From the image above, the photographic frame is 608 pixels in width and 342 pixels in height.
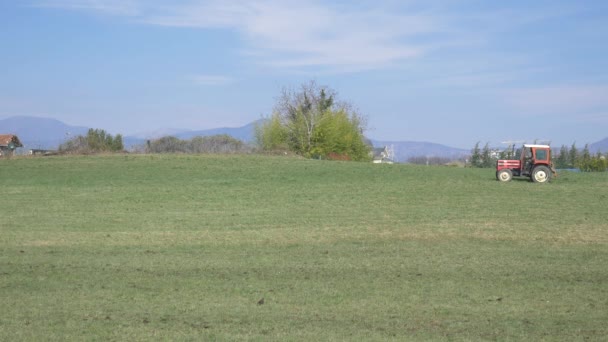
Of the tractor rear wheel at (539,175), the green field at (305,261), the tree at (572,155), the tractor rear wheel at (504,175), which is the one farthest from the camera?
the tree at (572,155)

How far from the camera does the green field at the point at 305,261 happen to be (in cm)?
1016

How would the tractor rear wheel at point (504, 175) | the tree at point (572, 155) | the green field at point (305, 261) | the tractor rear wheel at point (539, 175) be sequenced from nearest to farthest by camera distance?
the green field at point (305, 261)
the tractor rear wheel at point (539, 175)
the tractor rear wheel at point (504, 175)
the tree at point (572, 155)

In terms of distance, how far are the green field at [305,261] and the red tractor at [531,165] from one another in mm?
1757

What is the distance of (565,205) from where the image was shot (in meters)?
25.3

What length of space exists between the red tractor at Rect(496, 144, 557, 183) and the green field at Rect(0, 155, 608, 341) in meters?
1.76

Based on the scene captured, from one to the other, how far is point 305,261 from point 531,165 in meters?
21.4

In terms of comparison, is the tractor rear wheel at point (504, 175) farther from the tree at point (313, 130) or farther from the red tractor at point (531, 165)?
the tree at point (313, 130)

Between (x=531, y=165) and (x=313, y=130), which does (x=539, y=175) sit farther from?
(x=313, y=130)

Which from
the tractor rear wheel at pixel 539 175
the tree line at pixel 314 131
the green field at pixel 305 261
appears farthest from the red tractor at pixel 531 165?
the tree line at pixel 314 131

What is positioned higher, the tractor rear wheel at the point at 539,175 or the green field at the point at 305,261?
the tractor rear wheel at the point at 539,175

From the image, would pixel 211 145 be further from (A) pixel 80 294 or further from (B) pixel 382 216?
(A) pixel 80 294

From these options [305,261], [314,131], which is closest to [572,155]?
[314,131]

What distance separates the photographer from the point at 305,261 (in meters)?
15.7

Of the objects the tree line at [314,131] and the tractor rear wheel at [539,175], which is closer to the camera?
the tractor rear wheel at [539,175]
